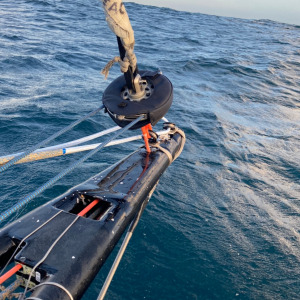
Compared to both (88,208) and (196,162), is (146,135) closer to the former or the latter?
(88,208)

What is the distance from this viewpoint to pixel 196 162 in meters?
7.43

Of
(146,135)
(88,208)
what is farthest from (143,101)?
(88,208)

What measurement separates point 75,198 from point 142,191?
0.88 m

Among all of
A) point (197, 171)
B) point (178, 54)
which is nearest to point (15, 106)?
point (197, 171)

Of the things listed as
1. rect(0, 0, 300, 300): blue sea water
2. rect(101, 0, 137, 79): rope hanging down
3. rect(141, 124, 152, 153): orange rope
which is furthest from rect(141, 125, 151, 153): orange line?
rect(101, 0, 137, 79): rope hanging down

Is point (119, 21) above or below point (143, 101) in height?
above

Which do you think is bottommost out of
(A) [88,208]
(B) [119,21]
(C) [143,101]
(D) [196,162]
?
(D) [196,162]

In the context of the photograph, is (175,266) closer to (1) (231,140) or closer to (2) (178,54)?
(1) (231,140)

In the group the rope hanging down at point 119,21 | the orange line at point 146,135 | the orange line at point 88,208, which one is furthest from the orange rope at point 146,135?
the rope hanging down at point 119,21

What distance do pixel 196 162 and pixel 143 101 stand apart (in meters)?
3.55

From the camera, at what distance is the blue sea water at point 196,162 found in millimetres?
4367

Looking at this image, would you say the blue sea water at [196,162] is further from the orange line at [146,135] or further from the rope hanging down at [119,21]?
the rope hanging down at [119,21]

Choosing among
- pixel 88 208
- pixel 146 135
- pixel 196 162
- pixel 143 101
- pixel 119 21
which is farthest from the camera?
pixel 196 162

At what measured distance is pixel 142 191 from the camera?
4.13 metres
